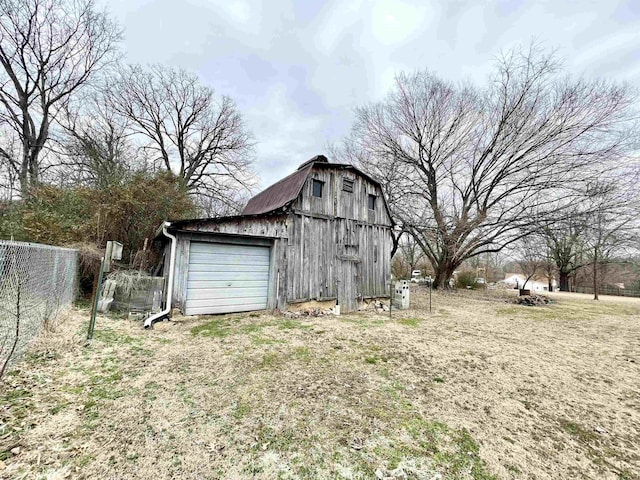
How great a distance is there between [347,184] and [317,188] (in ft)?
4.11

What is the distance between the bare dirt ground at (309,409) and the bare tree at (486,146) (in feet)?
33.3

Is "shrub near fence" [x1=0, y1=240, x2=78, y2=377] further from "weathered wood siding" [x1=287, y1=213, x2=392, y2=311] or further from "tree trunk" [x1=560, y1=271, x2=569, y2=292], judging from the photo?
"tree trunk" [x1=560, y1=271, x2=569, y2=292]

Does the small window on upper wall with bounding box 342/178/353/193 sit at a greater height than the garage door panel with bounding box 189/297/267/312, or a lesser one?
greater

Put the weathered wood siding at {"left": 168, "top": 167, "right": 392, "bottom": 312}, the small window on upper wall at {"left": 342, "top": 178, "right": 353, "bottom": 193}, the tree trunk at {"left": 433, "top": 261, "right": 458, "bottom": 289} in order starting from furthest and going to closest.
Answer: the tree trunk at {"left": 433, "top": 261, "right": 458, "bottom": 289}, the small window on upper wall at {"left": 342, "top": 178, "right": 353, "bottom": 193}, the weathered wood siding at {"left": 168, "top": 167, "right": 392, "bottom": 312}

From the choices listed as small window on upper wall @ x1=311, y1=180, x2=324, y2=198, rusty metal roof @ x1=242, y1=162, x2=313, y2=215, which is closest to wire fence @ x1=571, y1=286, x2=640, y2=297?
small window on upper wall @ x1=311, y1=180, x2=324, y2=198

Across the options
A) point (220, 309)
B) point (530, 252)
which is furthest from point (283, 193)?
point (530, 252)

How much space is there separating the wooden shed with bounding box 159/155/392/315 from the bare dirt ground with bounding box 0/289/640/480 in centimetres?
185

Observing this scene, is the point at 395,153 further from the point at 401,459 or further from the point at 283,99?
the point at 401,459

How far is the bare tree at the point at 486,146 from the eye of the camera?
38.1 feet

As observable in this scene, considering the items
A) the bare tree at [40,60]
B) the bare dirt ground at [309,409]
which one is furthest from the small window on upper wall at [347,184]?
the bare tree at [40,60]

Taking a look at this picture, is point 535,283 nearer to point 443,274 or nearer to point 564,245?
point 564,245

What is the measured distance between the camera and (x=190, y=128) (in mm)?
16500

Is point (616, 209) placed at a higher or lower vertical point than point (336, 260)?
higher

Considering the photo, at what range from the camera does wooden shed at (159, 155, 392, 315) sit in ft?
21.0
